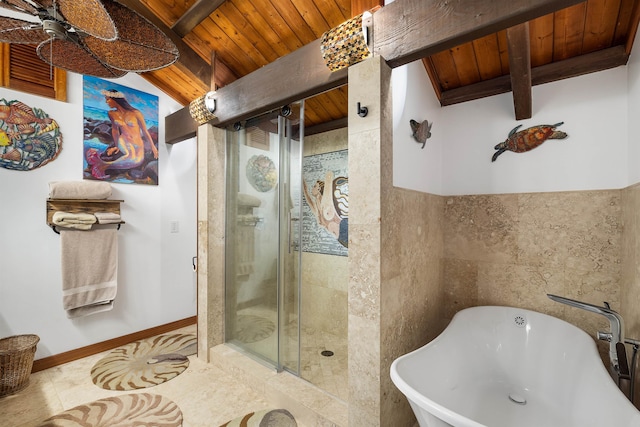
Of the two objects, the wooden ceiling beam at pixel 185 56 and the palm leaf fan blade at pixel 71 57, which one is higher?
the wooden ceiling beam at pixel 185 56

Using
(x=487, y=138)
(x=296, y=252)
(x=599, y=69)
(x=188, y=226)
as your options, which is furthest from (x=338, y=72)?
(x=188, y=226)

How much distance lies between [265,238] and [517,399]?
6.50 feet

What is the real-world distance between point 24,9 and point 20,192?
1696 mm

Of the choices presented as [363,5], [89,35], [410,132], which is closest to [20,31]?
[89,35]

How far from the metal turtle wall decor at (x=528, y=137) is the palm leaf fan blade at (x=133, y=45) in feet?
7.49

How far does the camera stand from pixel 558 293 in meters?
1.97

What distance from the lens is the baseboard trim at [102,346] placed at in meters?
2.43

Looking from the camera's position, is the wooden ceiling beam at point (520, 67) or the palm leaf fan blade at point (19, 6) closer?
the palm leaf fan blade at point (19, 6)

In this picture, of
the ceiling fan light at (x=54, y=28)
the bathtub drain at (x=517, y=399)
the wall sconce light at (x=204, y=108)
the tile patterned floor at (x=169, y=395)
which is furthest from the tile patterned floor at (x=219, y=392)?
the ceiling fan light at (x=54, y=28)

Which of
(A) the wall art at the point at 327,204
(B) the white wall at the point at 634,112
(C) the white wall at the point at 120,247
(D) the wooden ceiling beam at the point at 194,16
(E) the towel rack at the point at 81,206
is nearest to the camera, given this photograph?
(B) the white wall at the point at 634,112

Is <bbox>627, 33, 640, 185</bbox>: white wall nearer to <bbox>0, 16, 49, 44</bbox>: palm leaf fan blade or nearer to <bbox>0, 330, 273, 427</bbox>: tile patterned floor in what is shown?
<bbox>0, 330, 273, 427</bbox>: tile patterned floor

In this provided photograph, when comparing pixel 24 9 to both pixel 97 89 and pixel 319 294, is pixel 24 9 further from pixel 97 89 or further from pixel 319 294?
pixel 319 294

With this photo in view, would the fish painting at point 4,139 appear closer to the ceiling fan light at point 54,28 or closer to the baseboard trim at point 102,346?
the ceiling fan light at point 54,28

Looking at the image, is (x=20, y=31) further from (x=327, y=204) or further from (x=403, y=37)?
(x=327, y=204)
